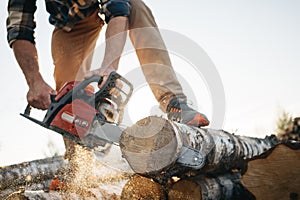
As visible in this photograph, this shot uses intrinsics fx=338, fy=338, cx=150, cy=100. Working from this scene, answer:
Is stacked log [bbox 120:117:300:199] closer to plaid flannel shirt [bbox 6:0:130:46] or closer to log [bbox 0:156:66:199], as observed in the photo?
Result: plaid flannel shirt [bbox 6:0:130:46]

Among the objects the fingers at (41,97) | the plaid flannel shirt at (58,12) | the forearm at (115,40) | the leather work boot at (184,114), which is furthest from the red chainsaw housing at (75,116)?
the plaid flannel shirt at (58,12)

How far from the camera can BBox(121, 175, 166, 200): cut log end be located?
83.0 inches

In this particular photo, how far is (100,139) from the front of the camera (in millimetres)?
2248

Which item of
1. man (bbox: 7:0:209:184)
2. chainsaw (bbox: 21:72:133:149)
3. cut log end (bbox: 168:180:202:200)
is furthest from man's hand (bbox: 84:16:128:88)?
cut log end (bbox: 168:180:202:200)

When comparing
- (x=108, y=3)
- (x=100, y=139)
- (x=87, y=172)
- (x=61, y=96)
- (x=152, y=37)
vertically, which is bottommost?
(x=87, y=172)

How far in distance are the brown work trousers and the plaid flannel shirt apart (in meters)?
0.12

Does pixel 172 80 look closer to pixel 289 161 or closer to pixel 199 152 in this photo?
pixel 199 152

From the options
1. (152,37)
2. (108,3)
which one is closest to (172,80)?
(152,37)

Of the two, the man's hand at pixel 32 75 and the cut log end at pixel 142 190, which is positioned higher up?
the man's hand at pixel 32 75

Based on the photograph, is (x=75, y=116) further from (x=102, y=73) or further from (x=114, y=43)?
(x=114, y=43)

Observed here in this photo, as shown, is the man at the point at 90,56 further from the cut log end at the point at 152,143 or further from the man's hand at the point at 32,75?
the cut log end at the point at 152,143

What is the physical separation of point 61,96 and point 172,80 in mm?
913

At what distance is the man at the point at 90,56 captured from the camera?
100.0 inches

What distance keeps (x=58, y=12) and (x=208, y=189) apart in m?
2.17
